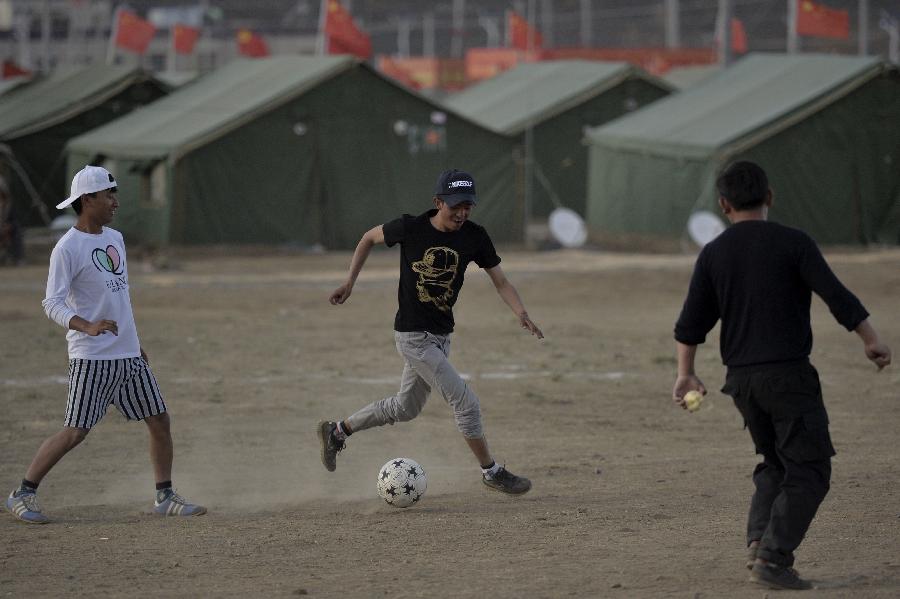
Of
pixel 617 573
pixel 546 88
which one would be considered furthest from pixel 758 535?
pixel 546 88

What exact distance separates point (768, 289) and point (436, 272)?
2683 millimetres

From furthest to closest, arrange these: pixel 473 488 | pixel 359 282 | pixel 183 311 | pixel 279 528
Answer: pixel 359 282
pixel 183 311
pixel 473 488
pixel 279 528

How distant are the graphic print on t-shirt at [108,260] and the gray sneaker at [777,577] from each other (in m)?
3.95

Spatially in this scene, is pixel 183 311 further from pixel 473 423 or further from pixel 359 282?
pixel 473 423

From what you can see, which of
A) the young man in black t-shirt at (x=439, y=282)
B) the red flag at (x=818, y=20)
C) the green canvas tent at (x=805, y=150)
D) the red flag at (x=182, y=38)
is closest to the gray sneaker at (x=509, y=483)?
the young man in black t-shirt at (x=439, y=282)

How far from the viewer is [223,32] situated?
320 feet

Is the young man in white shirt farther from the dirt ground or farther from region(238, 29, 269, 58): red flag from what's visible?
region(238, 29, 269, 58): red flag

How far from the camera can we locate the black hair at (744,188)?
6711mm

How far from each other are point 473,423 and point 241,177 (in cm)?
2038

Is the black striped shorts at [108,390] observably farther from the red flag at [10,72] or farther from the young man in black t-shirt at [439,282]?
the red flag at [10,72]

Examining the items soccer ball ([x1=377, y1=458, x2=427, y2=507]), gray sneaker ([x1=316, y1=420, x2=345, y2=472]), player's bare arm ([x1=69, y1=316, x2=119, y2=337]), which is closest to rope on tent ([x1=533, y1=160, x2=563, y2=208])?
gray sneaker ([x1=316, y1=420, x2=345, y2=472])

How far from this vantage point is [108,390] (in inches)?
337

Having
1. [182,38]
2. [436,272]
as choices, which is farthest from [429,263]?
[182,38]

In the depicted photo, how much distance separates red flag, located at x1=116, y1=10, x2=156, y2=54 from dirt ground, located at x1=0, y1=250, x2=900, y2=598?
23.0 metres
